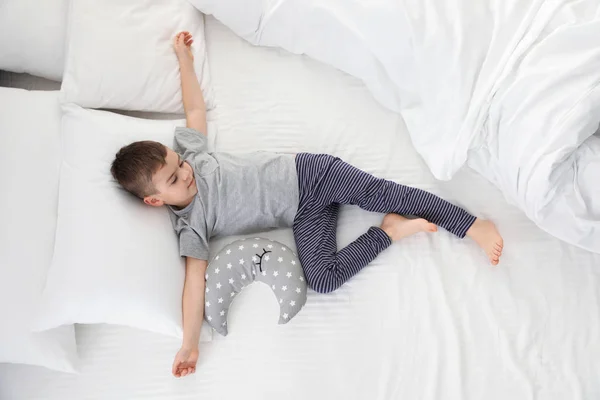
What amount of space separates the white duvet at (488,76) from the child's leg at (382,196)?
93 mm

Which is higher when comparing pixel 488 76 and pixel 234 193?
pixel 488 76

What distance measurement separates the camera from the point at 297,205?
1.41 meters

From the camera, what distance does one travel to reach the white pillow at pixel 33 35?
1.41 meters

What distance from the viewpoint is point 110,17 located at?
4.72 feet

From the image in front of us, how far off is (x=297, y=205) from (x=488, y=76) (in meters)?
0.55

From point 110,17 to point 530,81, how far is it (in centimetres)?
105

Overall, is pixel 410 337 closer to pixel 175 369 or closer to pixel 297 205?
pixel 297 205

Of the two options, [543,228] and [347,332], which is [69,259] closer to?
[347,332]

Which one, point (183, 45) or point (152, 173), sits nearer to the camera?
point (152, 173)

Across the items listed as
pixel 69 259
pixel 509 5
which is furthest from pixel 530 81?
pixel 69 259

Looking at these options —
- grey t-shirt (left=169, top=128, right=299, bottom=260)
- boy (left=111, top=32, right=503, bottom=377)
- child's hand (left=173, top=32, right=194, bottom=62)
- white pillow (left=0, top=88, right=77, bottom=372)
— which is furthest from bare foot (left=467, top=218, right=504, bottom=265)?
white pillow (left=0, top=88, right=77, bottom=372)

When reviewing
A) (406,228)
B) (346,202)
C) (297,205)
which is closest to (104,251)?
(297,205)

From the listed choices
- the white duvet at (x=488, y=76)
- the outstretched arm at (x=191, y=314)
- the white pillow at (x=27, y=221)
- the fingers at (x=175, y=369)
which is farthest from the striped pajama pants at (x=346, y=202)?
the white pillow at (x=27, y=221)

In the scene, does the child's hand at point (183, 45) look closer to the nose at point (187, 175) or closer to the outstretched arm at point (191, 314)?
the nose at point (187, 175)
